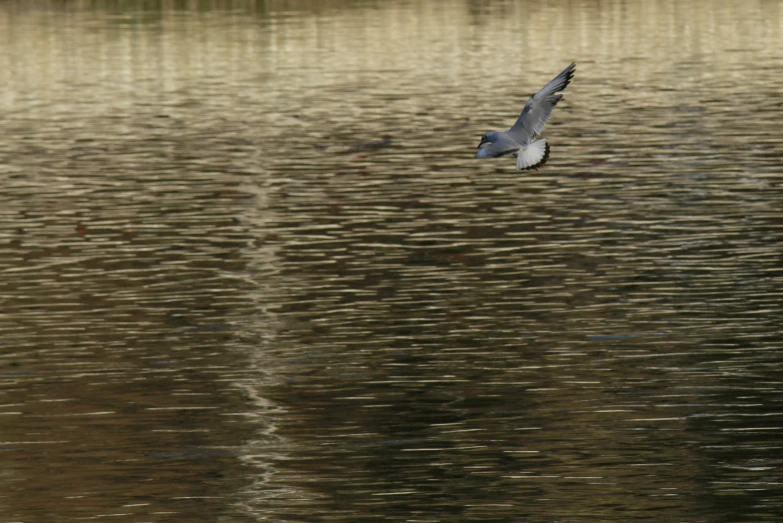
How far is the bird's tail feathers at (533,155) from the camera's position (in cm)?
2200

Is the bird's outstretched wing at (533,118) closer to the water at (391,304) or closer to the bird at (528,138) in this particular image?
the bird at (528,138)

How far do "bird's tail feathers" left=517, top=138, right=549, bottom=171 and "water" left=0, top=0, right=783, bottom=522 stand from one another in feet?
8.48

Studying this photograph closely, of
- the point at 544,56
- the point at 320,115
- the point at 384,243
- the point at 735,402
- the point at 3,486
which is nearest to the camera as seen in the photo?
the point at 3,486

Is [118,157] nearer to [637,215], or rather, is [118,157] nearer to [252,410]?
[637,215]

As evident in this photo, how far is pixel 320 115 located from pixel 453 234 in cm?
1927

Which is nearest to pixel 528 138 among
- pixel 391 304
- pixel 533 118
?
pixel 533 118

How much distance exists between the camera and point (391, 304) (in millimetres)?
26438

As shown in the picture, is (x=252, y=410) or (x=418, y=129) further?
(x=418, y=129)

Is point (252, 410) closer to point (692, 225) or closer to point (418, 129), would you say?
point (692, 225)

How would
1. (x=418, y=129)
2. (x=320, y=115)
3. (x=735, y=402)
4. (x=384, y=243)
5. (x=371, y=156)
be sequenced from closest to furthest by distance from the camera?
(x=735, y=402) < (x=384, y=243) < (x=371, y=156) < (x=418, y=129) < (x=320, y=115)

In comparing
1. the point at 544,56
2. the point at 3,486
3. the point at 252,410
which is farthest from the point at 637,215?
the point at 544,56

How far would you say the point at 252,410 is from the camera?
69.7ft

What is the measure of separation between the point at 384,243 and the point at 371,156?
1105 cm

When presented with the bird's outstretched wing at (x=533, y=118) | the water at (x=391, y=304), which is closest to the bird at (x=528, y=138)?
the bird's outstretched wing at (x=533, y=118)
